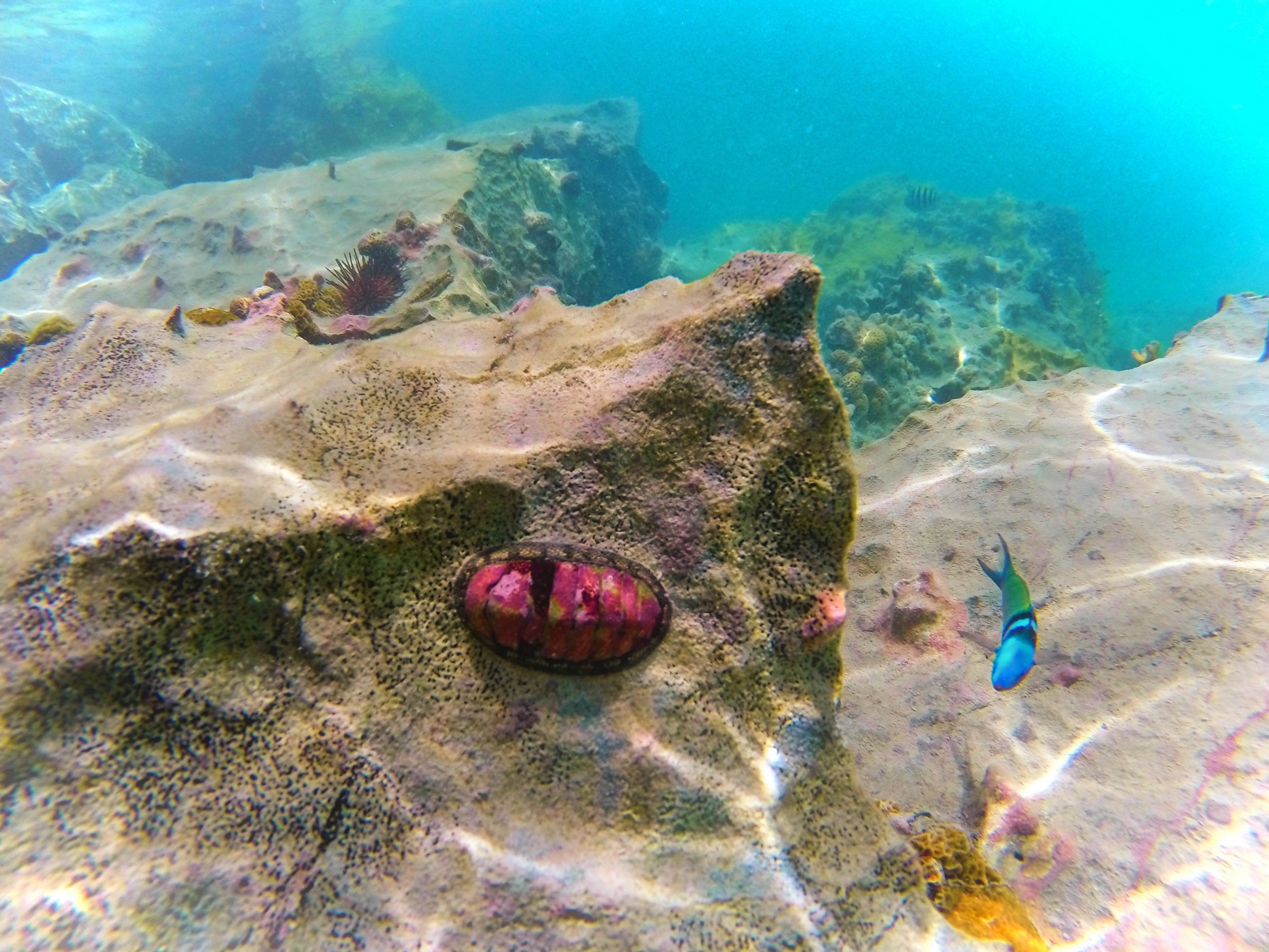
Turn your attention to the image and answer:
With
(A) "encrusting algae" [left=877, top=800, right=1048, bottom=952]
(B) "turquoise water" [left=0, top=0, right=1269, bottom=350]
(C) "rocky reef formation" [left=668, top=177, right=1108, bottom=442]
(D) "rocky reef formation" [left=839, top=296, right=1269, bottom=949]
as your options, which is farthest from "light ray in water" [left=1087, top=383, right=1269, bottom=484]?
(B) "turquoise water" [left=0, top=0, right=1269, bottom=350]

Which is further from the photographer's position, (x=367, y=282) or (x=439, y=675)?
(x=367, y=282)

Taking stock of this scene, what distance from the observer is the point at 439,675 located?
1.70 m

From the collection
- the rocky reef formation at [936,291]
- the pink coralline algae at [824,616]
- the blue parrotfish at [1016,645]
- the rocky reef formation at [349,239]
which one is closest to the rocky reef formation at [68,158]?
the rocky reef formation at [349,239]

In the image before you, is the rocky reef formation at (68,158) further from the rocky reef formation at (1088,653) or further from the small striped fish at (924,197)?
the small striped fish at (924,197)

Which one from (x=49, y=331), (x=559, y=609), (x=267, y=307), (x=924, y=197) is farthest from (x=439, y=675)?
(x=924, y=197)

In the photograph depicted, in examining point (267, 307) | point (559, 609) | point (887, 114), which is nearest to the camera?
point (559, 609)

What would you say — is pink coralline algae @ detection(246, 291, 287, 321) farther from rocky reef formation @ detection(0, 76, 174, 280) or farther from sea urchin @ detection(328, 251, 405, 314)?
rocky reef formation @ detection(0, 76, 174, 280)

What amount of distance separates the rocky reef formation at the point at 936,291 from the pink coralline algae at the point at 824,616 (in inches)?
268

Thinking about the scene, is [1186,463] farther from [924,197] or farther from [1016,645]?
[924,197]

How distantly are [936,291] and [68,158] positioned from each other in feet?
71.5

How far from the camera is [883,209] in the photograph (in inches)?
727

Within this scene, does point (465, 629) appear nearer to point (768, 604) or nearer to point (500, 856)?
point (500, 856)

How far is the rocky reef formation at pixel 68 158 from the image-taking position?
12.9 m

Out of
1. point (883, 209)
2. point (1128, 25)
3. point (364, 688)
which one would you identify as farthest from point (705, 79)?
point (1128, 25)
